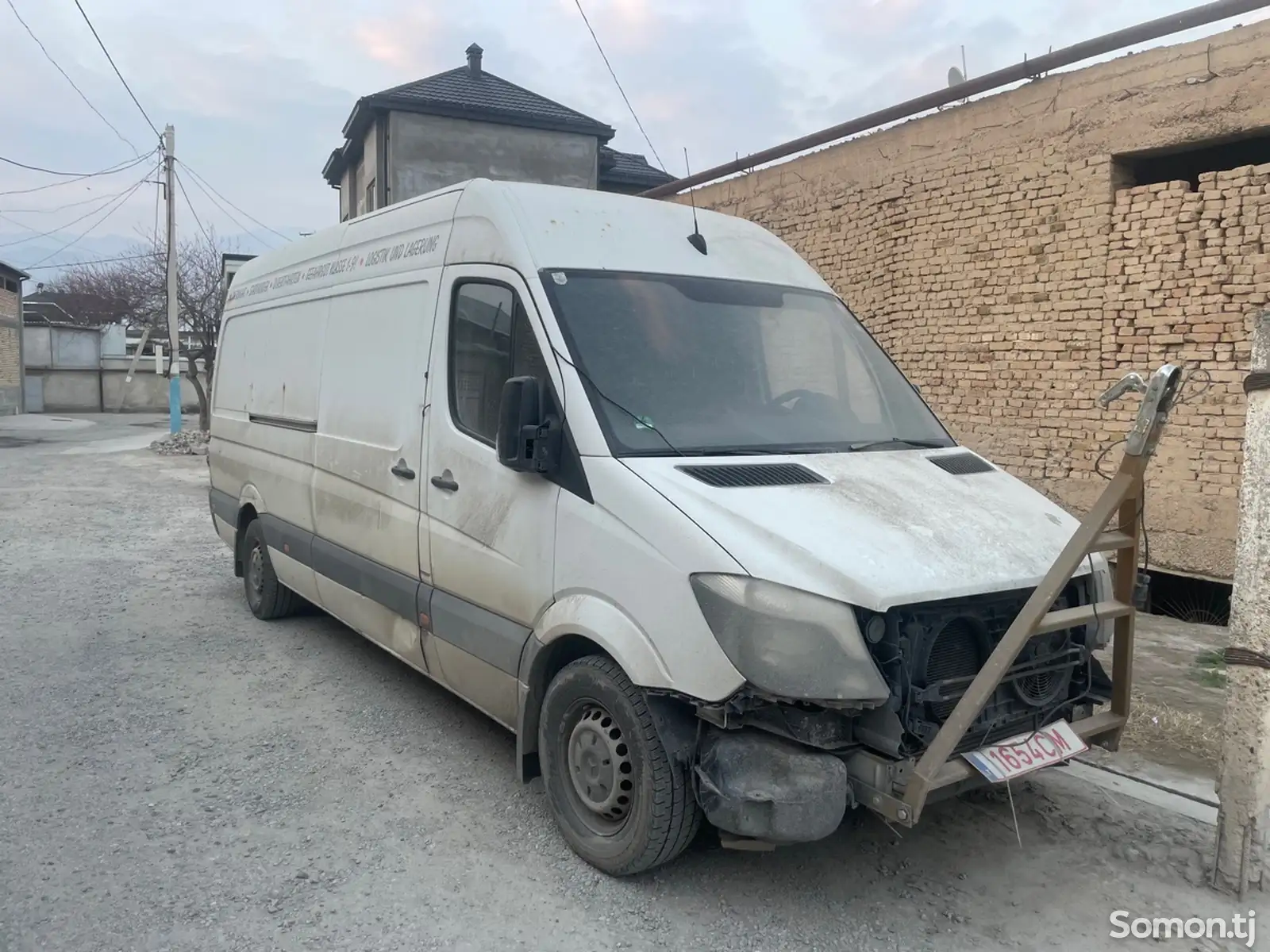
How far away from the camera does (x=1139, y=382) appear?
343 centimetres

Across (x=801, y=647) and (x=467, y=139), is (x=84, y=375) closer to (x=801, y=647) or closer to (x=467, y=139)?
(x=467, y=139)

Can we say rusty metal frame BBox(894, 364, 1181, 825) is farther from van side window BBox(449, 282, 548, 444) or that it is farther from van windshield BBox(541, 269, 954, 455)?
van side window BBox(449, 282, 548, 444)

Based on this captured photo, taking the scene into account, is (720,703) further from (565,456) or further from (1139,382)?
(1139,382)

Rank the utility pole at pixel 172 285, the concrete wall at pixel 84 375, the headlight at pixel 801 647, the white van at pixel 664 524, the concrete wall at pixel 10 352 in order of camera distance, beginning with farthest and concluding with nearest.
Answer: the concrete wall at pixel 84 375 → the concrete wall at pixel 10 352 → the utility pole at pixel 172 285 → the white van at pixel 664 524 → the headlight at pixel 801 647

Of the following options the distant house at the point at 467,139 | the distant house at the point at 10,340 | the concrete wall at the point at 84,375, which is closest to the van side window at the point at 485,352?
the distant house at the point at 467,139

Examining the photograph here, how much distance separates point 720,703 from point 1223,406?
17.3 ft

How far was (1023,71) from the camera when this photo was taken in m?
7.65

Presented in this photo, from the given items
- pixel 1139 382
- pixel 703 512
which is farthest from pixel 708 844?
pixel 1139 382

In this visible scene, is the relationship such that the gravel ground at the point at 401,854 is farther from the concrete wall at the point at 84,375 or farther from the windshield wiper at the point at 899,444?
the concrete wall at the point at 84,375

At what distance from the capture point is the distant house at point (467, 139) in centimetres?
1948

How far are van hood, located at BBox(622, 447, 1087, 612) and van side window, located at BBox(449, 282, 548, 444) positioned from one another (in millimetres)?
850

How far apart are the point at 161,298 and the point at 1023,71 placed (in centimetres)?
3346

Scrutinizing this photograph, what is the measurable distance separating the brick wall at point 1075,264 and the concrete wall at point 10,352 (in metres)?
36.2

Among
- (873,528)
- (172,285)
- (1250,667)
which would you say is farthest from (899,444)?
(172,285)
